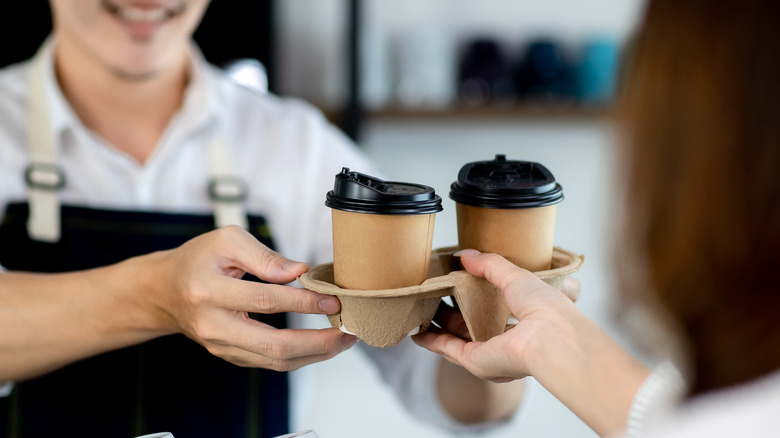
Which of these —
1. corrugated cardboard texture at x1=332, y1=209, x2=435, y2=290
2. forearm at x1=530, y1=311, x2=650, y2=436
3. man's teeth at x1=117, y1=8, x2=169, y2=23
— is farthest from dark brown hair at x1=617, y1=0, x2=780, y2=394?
man's teeth at x1=117, y1=8, x2=169, y2=23

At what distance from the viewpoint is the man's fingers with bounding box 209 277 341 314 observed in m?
0.64

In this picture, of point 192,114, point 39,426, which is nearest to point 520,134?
point 192,114

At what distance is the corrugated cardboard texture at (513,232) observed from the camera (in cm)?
65

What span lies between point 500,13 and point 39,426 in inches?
61.0

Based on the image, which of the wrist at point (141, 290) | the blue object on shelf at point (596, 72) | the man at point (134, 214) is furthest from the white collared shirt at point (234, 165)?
the blue object on shelf at point (596, 72)

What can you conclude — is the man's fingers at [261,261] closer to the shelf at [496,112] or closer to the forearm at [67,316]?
the forearm at [67,316]

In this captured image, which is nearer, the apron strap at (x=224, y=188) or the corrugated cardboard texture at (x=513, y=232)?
the corrugated cardboard texture at (x=513, y=232)

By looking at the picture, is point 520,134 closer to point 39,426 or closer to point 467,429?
point 467,429

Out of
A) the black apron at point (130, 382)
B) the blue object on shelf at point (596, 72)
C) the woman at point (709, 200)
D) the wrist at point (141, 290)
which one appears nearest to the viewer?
the woman at point (709, 200)

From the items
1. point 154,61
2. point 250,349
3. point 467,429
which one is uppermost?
point 154,61

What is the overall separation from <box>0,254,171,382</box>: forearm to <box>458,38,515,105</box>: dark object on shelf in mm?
1259

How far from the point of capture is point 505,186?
647 millimetres

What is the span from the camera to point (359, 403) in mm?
2006

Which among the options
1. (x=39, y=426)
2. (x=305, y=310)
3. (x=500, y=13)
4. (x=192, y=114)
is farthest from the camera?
(x=500, y=13)
